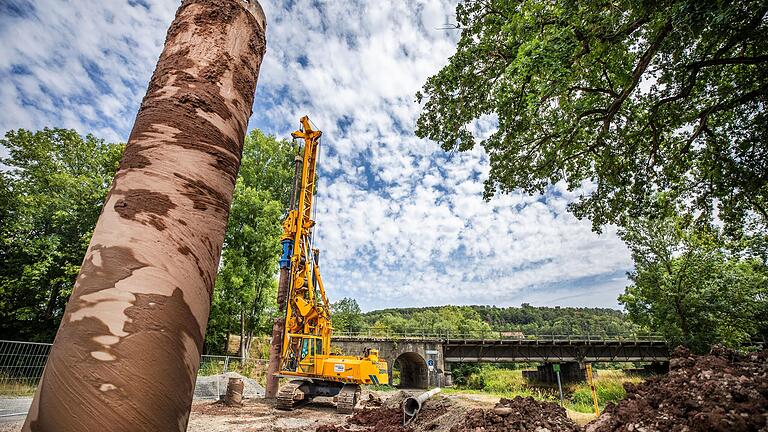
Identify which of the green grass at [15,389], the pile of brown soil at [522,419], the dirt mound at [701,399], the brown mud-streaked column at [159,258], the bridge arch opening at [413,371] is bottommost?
the bridge arch opening at [413,371]

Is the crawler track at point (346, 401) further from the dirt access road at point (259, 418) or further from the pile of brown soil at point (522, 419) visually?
the pile of brown soil at point (522, 419)

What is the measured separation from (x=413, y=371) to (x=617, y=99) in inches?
1343

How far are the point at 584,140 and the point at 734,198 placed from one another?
4372mm

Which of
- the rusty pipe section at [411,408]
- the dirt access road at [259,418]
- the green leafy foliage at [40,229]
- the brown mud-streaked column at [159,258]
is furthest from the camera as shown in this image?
the green leafy foliage at [40,229]

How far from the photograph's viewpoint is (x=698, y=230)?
11.9m

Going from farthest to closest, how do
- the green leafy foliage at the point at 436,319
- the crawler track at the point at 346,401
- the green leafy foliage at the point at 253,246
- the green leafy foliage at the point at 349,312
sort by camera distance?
the green leafy foliage at the point at 436,319 < the green leafy foliage at the point at 349,312 < the green leafy foliage at the point at 253,246 < the crawler track at the point at 346,401

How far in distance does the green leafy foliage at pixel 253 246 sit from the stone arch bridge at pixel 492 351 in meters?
10.4

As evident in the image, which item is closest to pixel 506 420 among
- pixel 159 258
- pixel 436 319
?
pixel 159 258

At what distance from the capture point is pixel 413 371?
36750 millimetres

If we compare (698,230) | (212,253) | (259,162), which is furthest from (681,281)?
(212,253)

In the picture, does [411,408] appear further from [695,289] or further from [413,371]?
[413,371]

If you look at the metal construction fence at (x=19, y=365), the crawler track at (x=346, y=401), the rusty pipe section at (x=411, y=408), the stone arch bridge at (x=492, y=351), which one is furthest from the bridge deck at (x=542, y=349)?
the metal construction fence at (x=19, y=365)

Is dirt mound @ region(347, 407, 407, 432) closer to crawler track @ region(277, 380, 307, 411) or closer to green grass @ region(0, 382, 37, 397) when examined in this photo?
crawler track @ region(277, 380, 307, 411)

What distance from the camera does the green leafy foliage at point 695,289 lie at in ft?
79.0
